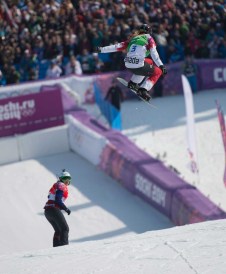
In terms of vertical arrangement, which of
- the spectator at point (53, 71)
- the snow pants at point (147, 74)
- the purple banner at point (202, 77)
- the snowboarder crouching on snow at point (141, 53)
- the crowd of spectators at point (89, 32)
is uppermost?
the snowboarder crouching on snow at point (141, 53)

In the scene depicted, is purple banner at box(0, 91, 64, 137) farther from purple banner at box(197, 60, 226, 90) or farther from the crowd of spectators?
purple banner at box(197, 60, 226, 90)

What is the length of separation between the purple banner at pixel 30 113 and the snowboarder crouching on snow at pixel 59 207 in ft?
20.5

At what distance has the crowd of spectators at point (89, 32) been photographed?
83.3 feet

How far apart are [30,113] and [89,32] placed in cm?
346

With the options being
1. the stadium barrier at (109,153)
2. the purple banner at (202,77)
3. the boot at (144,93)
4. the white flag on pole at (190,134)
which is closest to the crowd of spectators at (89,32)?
the purple banner at (202,77)

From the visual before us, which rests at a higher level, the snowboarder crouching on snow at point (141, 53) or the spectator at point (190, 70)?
the snowboarder crouching on snow at point (141, 53)

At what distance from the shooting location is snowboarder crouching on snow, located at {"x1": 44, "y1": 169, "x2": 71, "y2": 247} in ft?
55.6

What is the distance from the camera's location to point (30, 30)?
25812mm

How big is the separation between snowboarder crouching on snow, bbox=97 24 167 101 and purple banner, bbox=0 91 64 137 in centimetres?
727

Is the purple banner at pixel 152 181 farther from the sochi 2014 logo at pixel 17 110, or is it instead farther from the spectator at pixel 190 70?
the spectator at pixel 190 70

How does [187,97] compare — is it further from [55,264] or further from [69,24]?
[55,264]

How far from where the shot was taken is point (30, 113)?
23.4m

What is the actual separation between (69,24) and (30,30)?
1062mm

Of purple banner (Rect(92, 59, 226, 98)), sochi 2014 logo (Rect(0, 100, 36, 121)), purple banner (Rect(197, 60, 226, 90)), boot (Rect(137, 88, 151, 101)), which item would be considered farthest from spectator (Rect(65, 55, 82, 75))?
boot (Rect(137, 88, 151, 101))
